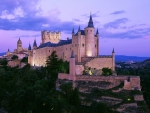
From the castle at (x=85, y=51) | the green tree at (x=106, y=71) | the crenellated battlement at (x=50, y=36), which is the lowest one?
the green tree at (x=106, y=71)

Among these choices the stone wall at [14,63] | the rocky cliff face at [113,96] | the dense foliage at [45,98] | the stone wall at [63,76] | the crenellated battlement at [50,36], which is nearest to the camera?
the dense foliage at [45,98]

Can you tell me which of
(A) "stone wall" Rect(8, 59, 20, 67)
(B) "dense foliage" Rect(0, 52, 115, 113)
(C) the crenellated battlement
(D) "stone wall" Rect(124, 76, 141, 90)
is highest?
(C) the crenellated battlement

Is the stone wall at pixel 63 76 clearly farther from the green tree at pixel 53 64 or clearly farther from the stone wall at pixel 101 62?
the stone wall at pixel 101 62

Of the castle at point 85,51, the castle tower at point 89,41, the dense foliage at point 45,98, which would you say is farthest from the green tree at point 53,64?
the castle tower at point 89,41

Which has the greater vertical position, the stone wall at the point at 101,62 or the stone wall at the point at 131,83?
the stone wall at the point at 101,62

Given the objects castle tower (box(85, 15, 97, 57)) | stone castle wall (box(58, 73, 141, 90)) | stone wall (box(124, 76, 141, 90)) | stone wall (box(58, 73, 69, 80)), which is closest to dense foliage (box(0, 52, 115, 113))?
stone wall (box(58, 73, 69, 80))

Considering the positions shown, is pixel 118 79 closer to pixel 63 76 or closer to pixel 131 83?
pixel 131 83

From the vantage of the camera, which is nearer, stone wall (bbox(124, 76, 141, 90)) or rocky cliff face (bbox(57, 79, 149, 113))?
rocky cliff face (bbox(57, 79, 149, 113))

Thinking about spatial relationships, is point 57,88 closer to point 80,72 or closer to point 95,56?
point 80,72

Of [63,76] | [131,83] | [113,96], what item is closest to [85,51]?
[63,76]

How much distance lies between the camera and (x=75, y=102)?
1474 inches

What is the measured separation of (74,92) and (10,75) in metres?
22.0

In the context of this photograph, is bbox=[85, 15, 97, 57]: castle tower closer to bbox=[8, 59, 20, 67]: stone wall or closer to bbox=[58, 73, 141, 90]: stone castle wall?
bbox=[58, 73, 141, 90]: stone castle wall

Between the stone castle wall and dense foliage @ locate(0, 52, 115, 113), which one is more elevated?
the stone castle wall
